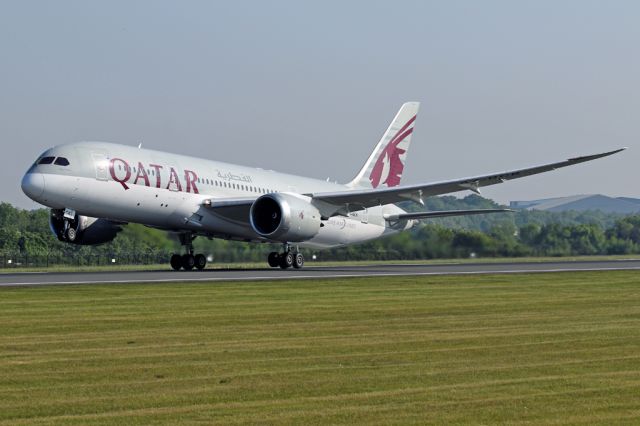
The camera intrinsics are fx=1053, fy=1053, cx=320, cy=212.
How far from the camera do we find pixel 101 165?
4041 centimetres

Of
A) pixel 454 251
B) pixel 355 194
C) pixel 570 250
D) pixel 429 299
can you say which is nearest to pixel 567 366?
pixel 429 299

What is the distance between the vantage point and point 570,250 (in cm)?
6888

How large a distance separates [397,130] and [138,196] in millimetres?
22705

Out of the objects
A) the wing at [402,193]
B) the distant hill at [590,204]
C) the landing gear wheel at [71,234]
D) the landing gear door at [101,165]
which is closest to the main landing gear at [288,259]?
the wing at [402,193]

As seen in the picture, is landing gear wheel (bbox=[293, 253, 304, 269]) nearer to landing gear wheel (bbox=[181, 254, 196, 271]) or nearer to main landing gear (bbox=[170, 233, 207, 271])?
main landing gear (bbox=[170, 233, 207, 271])

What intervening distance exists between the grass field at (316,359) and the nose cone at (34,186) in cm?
1227

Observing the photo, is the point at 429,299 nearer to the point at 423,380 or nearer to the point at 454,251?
the point at 423,380

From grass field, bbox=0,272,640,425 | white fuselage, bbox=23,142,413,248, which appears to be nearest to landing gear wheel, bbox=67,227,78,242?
white fuselage, bbox=23,142,413,248

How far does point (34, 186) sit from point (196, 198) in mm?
7461

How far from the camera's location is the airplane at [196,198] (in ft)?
131

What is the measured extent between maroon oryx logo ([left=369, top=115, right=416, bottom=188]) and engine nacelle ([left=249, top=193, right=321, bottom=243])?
14361mm

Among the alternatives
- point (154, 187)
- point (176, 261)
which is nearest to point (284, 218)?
point (154, 187)

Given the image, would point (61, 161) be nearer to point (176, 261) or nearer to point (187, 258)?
point (187, 258)

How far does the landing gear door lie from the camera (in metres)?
40.2
